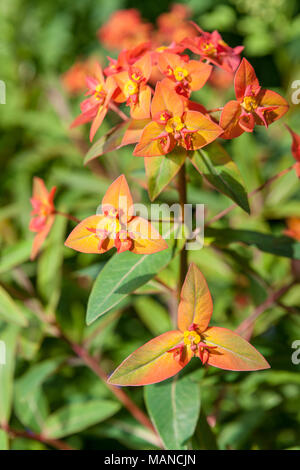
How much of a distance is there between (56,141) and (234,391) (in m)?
1.23

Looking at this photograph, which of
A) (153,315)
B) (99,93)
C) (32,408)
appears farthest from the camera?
(153,315)

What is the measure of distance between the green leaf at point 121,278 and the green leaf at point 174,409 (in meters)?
0.22

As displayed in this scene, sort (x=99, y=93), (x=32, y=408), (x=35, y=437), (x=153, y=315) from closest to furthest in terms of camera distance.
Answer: (x=99, y=93) < (x=35, y=437) < (x=32, y=408) < (x=153, y=315)

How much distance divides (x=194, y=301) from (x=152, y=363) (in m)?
0.12

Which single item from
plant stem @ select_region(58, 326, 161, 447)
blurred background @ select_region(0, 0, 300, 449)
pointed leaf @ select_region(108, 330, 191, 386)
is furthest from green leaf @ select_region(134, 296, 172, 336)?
pointed leaf @ select_region(108, 330, 191, 386)

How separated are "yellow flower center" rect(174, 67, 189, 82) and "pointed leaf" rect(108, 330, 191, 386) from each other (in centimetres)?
40

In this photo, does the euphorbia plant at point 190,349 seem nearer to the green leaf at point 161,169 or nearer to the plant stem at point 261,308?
→ the green leaf at point 161,169

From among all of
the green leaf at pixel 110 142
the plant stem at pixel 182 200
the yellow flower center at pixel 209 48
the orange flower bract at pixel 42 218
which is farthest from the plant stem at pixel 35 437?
the yellow flower center at pixel 209 48

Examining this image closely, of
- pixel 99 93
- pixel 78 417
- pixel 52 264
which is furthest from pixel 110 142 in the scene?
pixel 78 417

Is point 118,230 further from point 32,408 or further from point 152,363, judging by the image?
point 32,408

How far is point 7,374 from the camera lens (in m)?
1.07

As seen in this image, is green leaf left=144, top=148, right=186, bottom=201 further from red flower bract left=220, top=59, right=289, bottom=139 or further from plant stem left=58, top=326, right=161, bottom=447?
plant stem left=58, top=326, right=161, bottom=447

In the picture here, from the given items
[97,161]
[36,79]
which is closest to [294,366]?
[97,161]

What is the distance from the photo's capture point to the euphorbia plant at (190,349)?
69 centimetres
